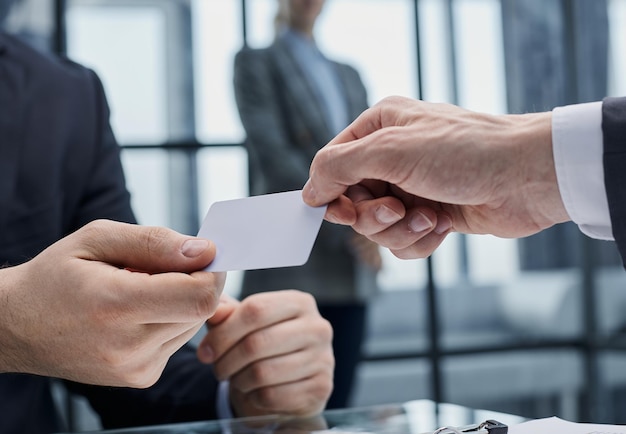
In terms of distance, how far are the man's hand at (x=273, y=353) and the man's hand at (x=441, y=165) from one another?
0.62 feet

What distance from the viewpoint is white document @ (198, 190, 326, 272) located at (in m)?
0.68

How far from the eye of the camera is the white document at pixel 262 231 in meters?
0.68

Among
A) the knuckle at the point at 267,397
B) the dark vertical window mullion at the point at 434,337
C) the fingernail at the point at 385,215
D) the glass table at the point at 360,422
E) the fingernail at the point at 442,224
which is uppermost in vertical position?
the fingernail at the point at 385,215

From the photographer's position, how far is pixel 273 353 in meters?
0.97

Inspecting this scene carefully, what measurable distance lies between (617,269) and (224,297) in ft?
7.75

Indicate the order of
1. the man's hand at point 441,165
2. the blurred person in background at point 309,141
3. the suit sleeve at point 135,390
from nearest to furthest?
the man's hand at point 441,165, the suit sleeve at point 135,390, the blurred person in background at point 309,141

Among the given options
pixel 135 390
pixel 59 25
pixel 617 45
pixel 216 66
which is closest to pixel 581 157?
pixel 135 390

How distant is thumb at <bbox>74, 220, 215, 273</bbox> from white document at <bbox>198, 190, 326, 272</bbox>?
2 centimetres

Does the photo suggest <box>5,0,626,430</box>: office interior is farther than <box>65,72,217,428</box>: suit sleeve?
Yes

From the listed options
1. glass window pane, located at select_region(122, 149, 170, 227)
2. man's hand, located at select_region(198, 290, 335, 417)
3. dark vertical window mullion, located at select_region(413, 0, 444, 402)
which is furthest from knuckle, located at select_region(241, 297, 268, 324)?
dark vertical window mullion, located at select_region(413, 0, 444, 402)

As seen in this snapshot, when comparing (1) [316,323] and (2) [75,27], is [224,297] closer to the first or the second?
(1) [316,323]

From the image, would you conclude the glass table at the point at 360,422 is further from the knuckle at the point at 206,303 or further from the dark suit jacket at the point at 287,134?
the dark suit jacket at the point at 287,134

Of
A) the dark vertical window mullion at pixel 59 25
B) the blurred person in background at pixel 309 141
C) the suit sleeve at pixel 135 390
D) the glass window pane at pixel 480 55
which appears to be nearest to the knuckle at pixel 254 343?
the suit sleeve at pixel 135 390

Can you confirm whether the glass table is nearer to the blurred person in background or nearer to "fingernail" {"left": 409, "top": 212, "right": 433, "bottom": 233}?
"fingernail" {"left": 409, "top": 212, "right": 433, "bottom": 233}
